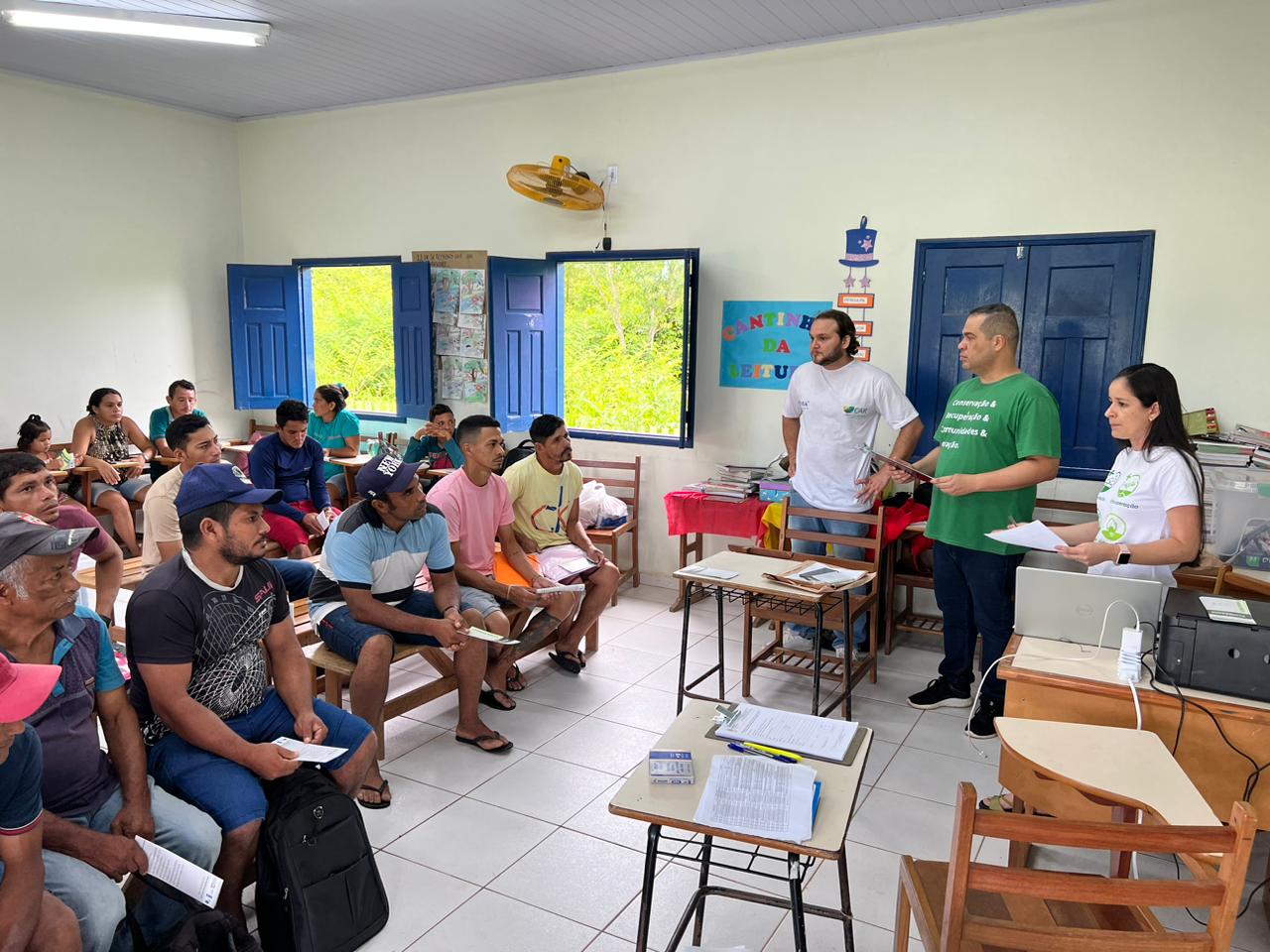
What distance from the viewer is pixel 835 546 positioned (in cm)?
443

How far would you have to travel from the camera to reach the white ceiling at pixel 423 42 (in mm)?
4508

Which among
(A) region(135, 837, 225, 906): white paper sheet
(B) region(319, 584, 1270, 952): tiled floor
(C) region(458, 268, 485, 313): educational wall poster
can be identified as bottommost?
(B) region(319, 584, 1270, 952): tiled floor

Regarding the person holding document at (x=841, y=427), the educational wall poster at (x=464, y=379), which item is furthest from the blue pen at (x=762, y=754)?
the educational wall poster at (x=464, y=379)

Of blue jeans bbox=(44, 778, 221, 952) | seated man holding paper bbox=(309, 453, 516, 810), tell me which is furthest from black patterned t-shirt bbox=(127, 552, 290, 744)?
seated man holding paper bbox=(309, 453, 516, 810)

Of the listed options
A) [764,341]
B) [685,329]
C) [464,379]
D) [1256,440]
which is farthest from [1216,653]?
[464,379]

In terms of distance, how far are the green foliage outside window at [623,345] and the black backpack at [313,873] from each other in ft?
12.6

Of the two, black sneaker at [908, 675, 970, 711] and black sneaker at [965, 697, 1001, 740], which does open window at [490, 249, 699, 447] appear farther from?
black sneaker at [965, 697, 1001, 740]

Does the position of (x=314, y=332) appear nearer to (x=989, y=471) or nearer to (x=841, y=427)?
(x=841, y=427)

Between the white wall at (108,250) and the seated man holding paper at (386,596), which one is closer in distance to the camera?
the seated man holding paper at (386,596)

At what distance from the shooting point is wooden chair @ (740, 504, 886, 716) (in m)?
3.89

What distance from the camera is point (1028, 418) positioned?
137 inches

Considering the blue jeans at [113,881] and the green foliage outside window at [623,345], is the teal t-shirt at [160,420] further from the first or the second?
the blue jeans at [113,881]

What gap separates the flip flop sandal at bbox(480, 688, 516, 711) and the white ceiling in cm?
341

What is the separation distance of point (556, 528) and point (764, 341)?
1.87 m
